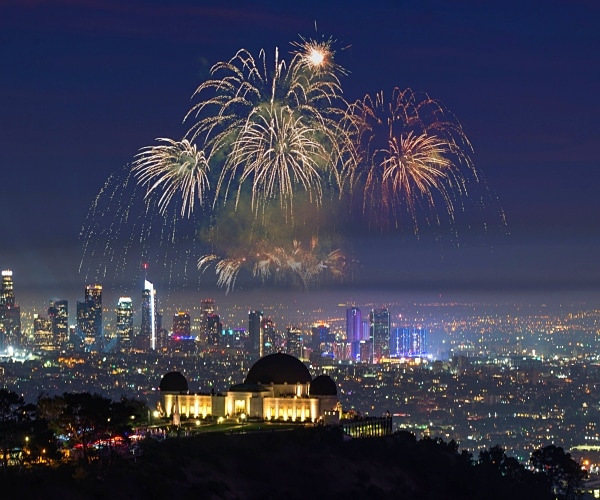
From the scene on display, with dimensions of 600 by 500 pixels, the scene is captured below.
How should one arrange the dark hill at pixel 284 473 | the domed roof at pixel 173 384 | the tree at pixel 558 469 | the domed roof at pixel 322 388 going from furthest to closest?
the domed roof at pixel 173 384 → the tree at pixel 558 469 → the domed roof at pixel 322 388 → the dark hill at pixel 284 473

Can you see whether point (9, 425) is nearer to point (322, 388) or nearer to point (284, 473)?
point (284, 473)

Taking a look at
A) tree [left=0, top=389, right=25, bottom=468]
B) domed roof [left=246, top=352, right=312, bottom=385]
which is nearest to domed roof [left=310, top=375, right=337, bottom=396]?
domed roof [left=246, top=352, right=312, bottom=385]

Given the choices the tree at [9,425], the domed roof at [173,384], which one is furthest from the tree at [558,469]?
the tree at [9,425]

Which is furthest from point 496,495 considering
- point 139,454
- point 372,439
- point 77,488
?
point 77,488

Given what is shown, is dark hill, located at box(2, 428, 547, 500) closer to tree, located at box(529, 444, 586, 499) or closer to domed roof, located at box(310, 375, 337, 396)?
tree, located at box(529, 444, 586, 499)

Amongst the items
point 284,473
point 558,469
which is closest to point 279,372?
point 284,473

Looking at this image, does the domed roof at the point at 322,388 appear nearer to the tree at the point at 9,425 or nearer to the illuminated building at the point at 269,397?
the illuminated building at the point at 269,397
